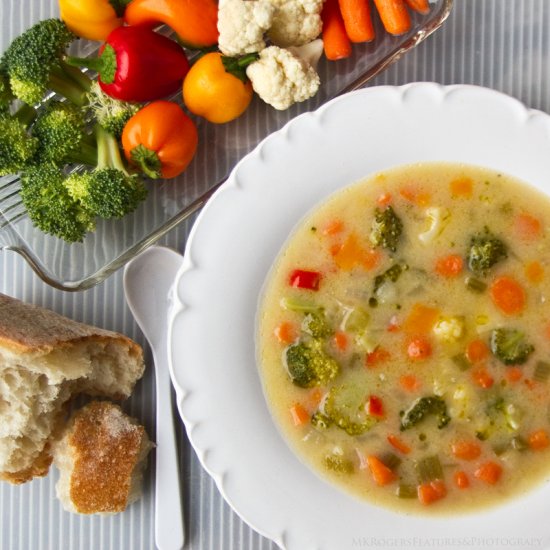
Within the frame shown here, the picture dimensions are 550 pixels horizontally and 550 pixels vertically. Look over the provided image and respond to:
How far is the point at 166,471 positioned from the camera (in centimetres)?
352

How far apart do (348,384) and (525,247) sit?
0.90 metres

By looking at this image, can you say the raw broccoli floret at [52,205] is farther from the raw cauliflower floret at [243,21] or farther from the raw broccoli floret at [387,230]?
the raw broccoli floret at [387,230]

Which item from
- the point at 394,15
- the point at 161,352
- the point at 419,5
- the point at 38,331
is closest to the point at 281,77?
the point at 394,15

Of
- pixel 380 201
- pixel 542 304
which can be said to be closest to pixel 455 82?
pixel 380 201

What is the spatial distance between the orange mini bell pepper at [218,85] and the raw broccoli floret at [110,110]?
0.26 meters

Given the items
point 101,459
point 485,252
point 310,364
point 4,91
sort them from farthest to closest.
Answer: point 101,459 → point 4,91 → point 310,364 → point 485,252

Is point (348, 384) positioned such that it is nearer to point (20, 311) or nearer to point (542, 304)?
point (542, 304)

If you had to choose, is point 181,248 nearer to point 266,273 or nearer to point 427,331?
point 266,273

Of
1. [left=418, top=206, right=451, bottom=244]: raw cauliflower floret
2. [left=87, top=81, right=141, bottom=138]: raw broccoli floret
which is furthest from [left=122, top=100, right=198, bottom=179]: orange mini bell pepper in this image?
[left=418, top=206, right=451, bottom=244]: raw cauliflower floret

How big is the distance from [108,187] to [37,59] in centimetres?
60

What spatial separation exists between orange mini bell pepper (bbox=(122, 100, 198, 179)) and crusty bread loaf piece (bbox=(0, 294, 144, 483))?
779 mm

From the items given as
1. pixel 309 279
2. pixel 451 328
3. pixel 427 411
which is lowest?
pixel 427 411

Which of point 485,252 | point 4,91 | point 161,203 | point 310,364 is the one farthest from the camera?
point 161,203

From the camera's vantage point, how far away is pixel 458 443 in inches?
124
